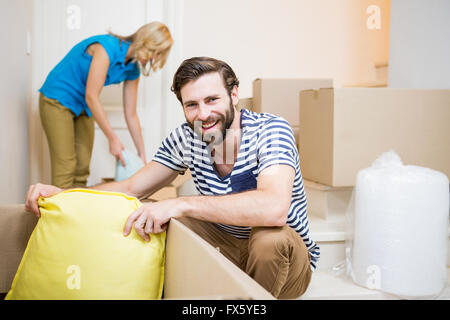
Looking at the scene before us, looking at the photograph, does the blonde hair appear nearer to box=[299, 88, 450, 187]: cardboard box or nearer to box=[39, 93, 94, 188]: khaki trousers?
box=[39, 93, 94, 188]: khaki trousers

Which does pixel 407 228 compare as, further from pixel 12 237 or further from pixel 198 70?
pixel 12 237

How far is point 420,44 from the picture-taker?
6.10 feet

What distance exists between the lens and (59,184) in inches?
81.7

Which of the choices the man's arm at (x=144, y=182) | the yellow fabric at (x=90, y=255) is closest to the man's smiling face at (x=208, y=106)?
the man's arm at (x=144, y=182)

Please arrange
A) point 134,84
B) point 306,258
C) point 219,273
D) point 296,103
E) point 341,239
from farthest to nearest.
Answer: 1. point 134,84
2. point 296,103
3. point 341,239
4. point 306,258
5. point 219,273

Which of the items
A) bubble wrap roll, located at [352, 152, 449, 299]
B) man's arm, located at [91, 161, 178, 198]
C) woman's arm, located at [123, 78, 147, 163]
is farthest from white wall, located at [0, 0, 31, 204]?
bubble wrap roll, located at [352, 152, 449, 299]

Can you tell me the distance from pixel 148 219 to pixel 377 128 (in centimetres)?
101

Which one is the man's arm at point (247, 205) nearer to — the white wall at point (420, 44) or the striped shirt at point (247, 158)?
the striped shirt at point (247, 158)

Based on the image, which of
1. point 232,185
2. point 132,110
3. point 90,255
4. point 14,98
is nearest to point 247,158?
point 232,185

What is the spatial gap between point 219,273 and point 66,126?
5.30ft

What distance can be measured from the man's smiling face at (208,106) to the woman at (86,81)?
856mm

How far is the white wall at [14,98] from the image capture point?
6.04 feet

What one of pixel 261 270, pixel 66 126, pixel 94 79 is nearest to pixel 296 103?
pixel 94 79

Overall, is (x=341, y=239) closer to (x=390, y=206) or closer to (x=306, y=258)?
(x=390, y=206)
